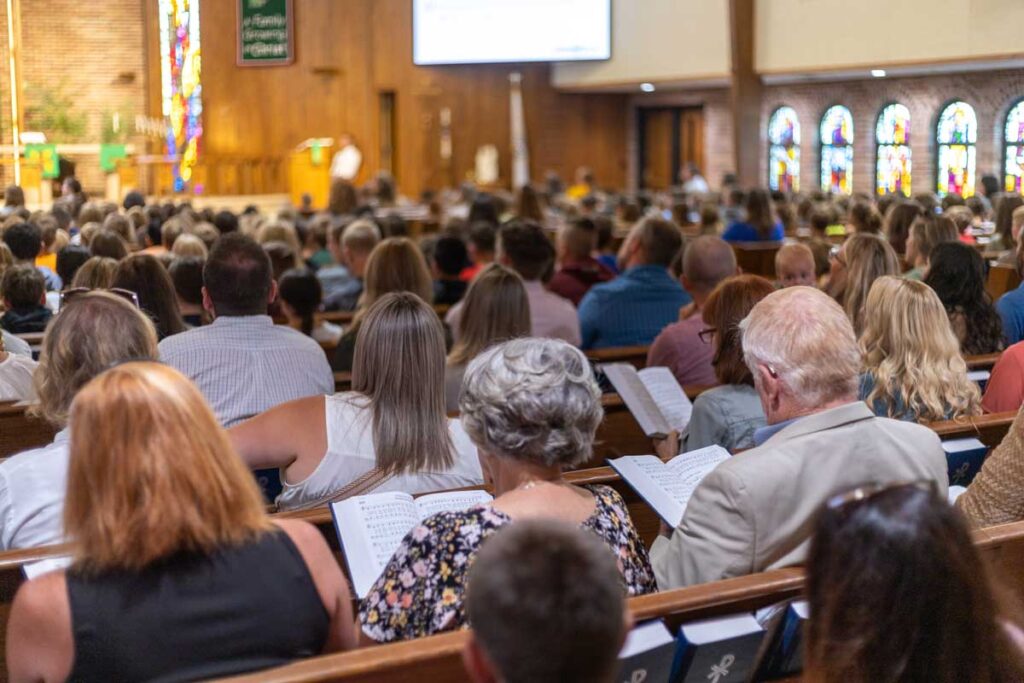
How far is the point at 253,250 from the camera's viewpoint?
13.6 ft

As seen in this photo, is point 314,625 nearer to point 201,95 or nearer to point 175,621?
point 175,621

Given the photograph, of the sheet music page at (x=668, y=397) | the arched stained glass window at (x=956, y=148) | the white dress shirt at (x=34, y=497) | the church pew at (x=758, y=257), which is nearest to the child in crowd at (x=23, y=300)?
the sheet music page at (x=668, y=397)

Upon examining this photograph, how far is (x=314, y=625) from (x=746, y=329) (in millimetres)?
1105

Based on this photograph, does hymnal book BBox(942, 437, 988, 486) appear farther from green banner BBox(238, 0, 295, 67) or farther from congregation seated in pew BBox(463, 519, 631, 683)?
green banner BBox(238, 0, 295, 67)

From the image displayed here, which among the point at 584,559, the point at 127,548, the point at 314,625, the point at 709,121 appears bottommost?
the point at 314,625

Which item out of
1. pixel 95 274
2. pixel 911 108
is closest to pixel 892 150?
pixel 911 108

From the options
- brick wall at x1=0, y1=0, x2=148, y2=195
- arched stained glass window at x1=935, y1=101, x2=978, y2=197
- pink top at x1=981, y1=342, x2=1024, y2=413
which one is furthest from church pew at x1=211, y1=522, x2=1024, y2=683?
arched stained glass window at x1=935, y1=101, x2=978, y2=197

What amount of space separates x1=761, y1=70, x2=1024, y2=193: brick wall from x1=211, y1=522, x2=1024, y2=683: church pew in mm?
11256

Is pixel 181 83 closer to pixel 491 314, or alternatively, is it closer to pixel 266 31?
pixel 266 31

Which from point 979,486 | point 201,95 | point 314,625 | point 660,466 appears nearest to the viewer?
point 314,625

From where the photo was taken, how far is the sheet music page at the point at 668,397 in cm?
400

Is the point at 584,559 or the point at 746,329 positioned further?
the point at 746,329

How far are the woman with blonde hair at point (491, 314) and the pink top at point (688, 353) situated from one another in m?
0.64

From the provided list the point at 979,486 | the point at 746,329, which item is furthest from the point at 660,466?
the point at 979,486
